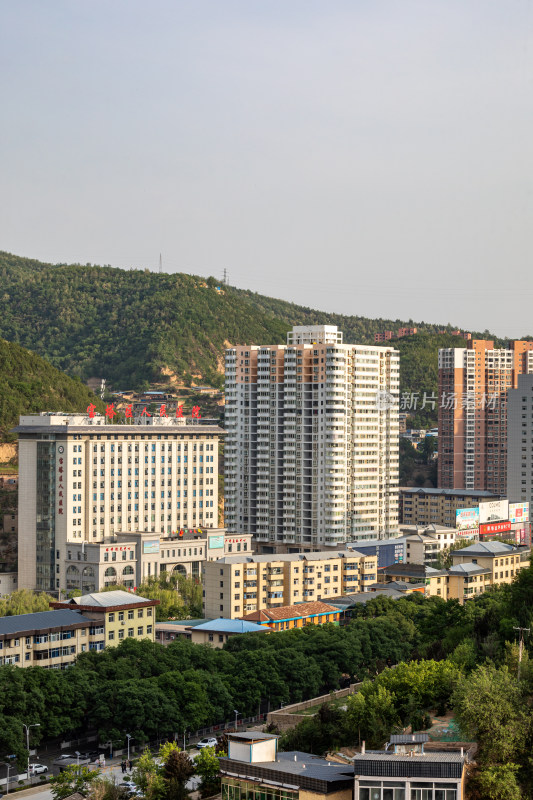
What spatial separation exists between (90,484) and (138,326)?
54.4m

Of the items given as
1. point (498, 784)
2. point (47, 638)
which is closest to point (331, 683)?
point (47, 638)

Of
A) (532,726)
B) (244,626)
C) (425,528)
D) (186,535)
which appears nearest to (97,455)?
(186,535)

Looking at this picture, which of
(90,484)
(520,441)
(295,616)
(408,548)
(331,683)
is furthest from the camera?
(520,441)

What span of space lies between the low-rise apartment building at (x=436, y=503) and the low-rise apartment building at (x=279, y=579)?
30.9 m

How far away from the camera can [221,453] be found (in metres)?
94.8

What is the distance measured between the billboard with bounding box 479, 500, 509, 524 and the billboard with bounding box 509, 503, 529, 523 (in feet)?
1.03

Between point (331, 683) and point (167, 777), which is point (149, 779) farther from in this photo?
point (331, 683)

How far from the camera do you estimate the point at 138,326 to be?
11750cm

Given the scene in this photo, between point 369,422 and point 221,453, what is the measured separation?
24.1m

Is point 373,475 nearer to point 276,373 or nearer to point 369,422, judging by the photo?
point 369,422

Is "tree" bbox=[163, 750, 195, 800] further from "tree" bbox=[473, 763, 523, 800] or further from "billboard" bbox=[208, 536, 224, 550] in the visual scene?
"billboard" bbox=[208, 536, 224, 550]

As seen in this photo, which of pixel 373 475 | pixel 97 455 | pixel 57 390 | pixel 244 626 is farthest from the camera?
pixel 57 390

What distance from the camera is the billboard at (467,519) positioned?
80.2 meters

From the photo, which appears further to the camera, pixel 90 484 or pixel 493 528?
pixel 493 528
